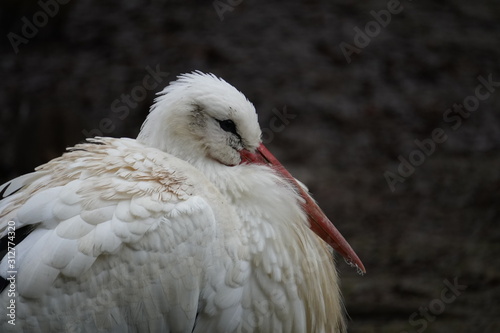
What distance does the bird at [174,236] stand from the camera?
2.54 metres

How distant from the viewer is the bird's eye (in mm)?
2941

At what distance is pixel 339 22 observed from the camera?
7.13 m

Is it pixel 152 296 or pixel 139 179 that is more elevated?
pixel 139 179

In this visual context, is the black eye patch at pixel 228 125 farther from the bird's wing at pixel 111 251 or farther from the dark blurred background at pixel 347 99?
the dark blurred background at pixel 347 99

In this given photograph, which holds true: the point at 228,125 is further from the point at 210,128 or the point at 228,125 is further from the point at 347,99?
the point at 347,99

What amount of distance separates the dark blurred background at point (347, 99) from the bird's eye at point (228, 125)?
2.21 meters

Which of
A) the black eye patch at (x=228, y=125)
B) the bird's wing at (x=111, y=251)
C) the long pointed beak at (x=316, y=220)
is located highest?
the black eye patch at (x=228, y=125)

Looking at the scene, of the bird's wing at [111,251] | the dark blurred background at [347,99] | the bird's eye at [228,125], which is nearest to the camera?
the bird's wing at [111,251]

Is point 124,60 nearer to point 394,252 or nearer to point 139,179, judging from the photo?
point 394,252

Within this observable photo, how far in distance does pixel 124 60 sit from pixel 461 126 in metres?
3.26

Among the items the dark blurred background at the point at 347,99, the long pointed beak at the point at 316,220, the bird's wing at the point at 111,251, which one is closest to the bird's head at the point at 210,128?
the long pointed beak at the point at 316,220

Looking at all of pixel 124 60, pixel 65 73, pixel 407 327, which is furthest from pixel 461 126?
pixel 65 73

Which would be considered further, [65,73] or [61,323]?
[65,73]

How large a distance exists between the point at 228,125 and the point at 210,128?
78mm
